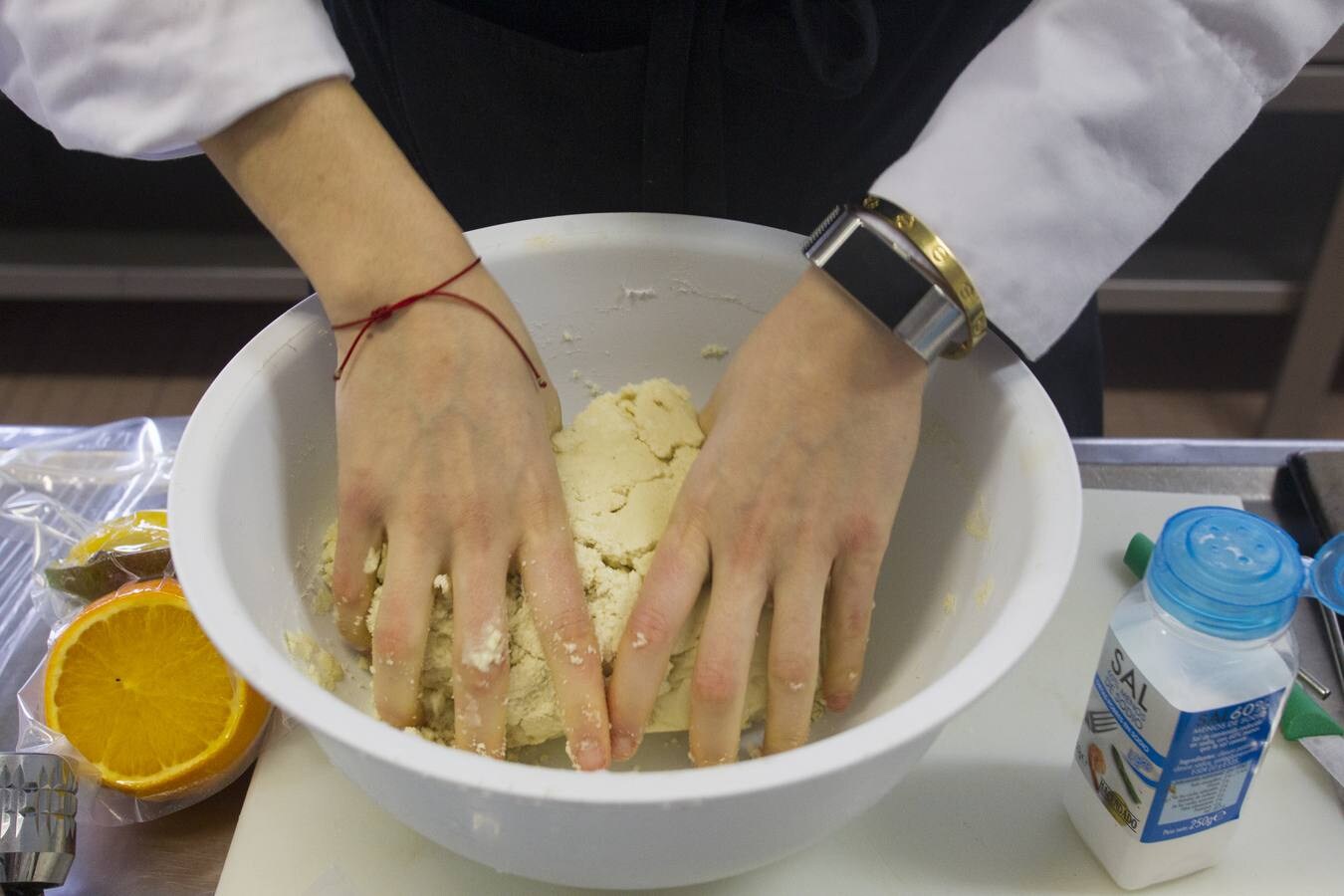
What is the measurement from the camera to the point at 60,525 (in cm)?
83

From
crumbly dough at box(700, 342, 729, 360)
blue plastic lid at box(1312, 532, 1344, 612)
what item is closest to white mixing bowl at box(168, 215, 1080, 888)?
crumbly dough at box(700, 342, 729, 360)

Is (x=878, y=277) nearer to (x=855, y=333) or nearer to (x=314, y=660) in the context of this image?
(x=855, y=333)

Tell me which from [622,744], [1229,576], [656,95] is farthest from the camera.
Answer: [656,95]

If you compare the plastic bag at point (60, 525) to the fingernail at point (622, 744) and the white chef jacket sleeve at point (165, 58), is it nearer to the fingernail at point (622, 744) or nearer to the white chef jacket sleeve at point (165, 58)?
the fingernail at point (622, 744)

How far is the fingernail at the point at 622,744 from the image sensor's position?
595mm

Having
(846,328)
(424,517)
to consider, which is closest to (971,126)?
(846,328)

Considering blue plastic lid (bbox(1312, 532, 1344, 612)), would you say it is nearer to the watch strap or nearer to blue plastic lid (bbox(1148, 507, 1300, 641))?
blue plastic lid (bbox(1148, 507, 1300, 641))

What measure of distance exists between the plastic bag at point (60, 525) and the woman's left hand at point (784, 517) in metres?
0.30

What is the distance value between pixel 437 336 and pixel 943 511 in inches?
13.6

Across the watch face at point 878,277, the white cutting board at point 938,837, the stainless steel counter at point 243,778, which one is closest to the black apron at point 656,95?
the watch face at point 878,277

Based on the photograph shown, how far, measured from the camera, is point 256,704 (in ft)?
2.13

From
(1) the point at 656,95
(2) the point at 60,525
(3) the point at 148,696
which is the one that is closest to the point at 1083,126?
(1) the point at 656,95

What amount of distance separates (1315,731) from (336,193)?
69cm

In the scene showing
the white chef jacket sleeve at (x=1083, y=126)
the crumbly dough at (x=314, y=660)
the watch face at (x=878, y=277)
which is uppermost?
the white chef jacket sleeve at (x=1083, y=126)
